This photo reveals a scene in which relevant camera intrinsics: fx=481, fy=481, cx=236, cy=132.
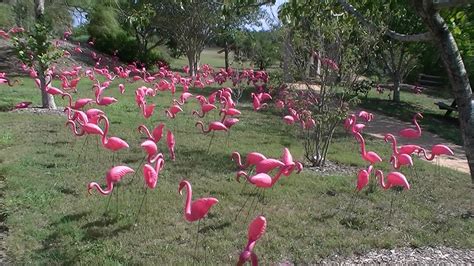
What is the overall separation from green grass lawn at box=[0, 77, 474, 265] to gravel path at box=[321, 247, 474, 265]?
0.34 feet

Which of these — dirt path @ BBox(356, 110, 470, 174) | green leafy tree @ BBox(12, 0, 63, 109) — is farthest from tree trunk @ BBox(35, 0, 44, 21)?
dirt path @ BBox(356, 110, 470, 174)

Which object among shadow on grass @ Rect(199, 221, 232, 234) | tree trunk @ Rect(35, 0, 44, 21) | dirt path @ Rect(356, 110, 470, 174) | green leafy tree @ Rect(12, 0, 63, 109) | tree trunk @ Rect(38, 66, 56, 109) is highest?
tree trunk @ Rect(35, 0, 44, 21)

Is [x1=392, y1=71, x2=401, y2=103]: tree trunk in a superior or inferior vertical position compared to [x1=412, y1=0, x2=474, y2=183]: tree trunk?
inferior

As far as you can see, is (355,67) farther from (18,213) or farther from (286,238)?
(18,213)

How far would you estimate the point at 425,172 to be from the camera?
Result: 8.22m

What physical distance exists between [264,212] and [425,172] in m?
3.90

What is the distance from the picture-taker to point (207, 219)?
529cm

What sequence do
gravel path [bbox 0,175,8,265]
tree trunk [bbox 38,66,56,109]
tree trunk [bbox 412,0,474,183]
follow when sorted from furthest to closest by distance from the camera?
tree trunk [bbox 38,66,56,109]
gravel path [bbox 0,175,8,265]
tree trunk [bbox 412,0,474,183]

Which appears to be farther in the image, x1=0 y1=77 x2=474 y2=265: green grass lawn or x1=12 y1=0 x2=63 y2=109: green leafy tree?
x1=12 y1=0 x2=63 y2=109: green leafy tree

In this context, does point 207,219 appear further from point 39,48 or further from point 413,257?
point 39,48

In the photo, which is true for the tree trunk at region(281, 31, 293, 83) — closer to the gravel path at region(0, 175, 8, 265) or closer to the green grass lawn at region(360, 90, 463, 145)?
the gravel path at region(0, 175, 8, 265)

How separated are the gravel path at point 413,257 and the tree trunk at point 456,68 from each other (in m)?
2.20

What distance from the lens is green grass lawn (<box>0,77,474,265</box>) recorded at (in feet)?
14.9

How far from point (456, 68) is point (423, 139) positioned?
10.7 meters
